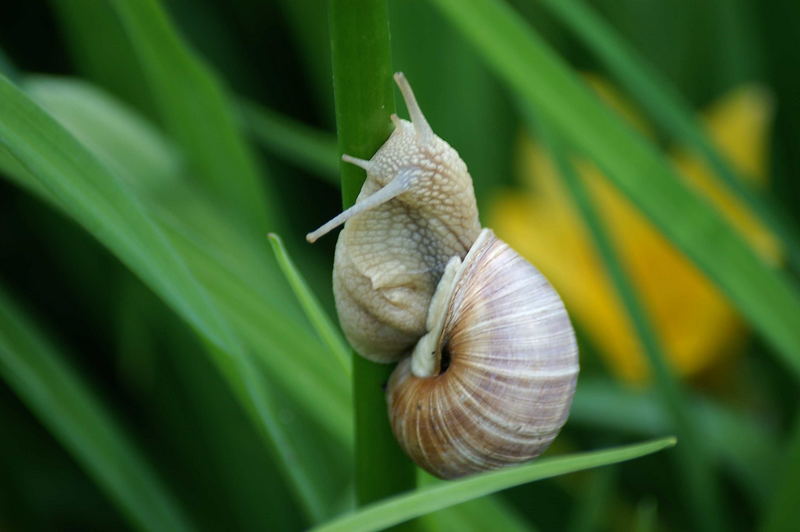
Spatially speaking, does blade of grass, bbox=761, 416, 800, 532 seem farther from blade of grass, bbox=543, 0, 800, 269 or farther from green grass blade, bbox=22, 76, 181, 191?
green grass blade, bbox=22, 76, 181, 191

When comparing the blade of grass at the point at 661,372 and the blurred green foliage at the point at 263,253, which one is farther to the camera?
the blade of grass at the point at 661,372

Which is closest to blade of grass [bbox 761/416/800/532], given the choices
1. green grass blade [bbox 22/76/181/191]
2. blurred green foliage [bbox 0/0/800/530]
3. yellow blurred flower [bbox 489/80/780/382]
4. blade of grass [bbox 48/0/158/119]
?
blurred green foliage [bbox 0/0/800/530]

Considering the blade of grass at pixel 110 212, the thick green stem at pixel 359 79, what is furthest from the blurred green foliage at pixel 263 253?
the thick green stem at pixel 359 79

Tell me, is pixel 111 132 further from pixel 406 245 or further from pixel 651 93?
pixel 651 93

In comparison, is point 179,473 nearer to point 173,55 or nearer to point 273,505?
point 273,505

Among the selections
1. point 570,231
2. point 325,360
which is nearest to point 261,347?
point 325,360

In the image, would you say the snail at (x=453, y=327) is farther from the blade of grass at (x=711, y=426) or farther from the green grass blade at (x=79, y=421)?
the blade of grass at (x=711, y=426)
